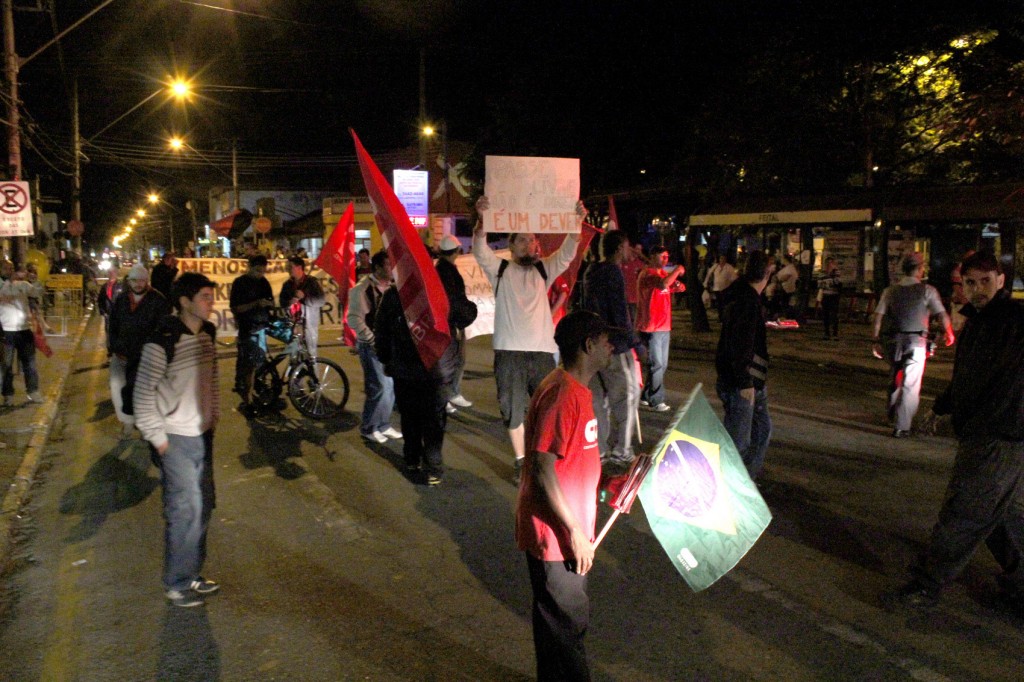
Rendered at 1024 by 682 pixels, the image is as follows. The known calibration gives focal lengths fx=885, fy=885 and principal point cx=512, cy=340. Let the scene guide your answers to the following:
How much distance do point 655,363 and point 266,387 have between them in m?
4.31

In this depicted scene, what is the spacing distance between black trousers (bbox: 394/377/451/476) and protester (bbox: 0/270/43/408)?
19.3 feet

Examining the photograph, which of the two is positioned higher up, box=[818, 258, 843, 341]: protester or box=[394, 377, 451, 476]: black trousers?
box=[818, 258, 843, 341]: protester

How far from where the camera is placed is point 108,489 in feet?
23.2

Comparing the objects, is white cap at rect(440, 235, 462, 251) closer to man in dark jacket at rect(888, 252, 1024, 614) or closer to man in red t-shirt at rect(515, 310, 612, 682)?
man in dark jacket at rect(888, 252, 1024, 614)

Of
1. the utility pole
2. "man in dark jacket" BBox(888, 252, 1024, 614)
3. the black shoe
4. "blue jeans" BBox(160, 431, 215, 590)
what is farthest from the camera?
the utility pole

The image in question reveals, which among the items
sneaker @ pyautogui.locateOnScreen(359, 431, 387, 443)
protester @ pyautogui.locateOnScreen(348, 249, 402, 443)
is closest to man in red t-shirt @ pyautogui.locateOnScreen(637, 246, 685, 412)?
protester @ pyautogui.locateOnScreen(348, 249, 402, 443)

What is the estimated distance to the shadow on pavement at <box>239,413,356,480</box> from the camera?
303 inches

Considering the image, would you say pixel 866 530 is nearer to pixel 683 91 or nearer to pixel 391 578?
pixel 391 578

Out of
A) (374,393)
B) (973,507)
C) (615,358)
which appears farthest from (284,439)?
(973,507)

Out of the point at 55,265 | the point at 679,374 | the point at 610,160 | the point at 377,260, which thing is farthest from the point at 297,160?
the point at 377,260

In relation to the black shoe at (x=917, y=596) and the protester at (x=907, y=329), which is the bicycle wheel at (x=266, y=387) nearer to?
the protester at (x=907, y=329)

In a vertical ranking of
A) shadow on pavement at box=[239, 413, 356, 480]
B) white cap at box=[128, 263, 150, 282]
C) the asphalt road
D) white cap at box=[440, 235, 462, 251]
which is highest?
white cap at box=[440, 235, 462, 251]

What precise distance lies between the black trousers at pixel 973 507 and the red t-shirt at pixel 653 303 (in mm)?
4997

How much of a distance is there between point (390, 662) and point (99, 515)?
3389 mm
